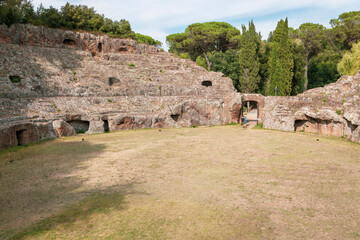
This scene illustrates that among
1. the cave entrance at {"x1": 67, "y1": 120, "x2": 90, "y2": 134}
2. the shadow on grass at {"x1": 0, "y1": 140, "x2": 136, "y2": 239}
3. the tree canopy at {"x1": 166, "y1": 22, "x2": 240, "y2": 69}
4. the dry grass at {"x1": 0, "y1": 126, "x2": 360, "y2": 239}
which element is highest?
the tree canopy at {"x1": 166, "y1": 22, "x2": 240, "y2": 69}

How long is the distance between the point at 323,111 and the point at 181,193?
14.9 m

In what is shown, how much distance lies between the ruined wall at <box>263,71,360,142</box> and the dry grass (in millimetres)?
3639

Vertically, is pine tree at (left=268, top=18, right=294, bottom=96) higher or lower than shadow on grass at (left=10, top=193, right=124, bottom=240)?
higher

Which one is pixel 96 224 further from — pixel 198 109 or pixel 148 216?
pixel 198 109

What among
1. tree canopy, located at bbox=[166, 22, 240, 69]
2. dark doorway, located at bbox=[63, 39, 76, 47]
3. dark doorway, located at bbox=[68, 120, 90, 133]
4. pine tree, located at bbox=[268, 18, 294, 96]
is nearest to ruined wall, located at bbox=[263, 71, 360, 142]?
pine tree, located at bbox=[268, 18, 294, 96]

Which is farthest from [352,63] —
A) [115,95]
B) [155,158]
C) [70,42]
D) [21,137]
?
[70,42]

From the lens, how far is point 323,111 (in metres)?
18.2

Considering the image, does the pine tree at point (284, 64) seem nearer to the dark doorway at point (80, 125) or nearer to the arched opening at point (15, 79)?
A: the dark doorway at point (80, 125)

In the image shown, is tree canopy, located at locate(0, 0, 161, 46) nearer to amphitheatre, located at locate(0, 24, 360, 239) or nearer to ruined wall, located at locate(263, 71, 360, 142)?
amphitheatre, located at locate(0, 24, 360, 239)

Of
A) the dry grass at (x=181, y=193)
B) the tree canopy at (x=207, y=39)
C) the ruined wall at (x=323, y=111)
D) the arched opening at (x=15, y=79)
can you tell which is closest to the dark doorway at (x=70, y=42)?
the arched opening at (x=15, y=79)

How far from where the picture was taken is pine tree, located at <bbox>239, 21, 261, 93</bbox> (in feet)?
134

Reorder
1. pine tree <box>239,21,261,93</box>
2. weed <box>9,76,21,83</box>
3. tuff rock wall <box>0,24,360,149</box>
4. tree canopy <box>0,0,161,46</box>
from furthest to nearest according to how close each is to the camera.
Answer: pine tree <box>239,21,261,93</box> < tree canopy <box>0,0,161,46</box> < weed <box>9,76,21,83</box> < tuff rock wall <box>0,24,360,149</box>

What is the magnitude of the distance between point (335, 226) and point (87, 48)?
35029 millimetres

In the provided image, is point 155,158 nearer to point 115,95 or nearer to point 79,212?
point 79,212
